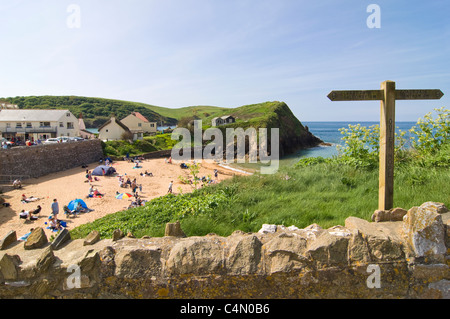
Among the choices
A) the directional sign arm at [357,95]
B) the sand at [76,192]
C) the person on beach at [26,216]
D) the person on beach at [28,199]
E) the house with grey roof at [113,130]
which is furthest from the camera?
the house with grey roof at [113,130]

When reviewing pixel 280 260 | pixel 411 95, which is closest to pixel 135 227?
pixel 280 260

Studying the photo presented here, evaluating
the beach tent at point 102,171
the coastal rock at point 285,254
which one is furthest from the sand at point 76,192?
the coastal rock at point 285,254

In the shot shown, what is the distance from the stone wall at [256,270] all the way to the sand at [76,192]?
33.0ft

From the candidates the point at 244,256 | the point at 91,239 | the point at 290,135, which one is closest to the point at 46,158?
the point at 91,239

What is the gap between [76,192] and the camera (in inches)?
1011

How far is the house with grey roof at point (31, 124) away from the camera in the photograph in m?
50.3

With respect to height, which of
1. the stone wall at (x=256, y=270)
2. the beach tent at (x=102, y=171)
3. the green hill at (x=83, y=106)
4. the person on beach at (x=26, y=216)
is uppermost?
the green hill at (x=83, y=106)

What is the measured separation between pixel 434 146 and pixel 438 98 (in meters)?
4.33

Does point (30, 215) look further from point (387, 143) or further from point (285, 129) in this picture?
point (285, 129)

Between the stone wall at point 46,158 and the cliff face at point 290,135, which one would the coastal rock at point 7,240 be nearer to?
the stone wall at point 46,158

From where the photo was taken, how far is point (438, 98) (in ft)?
18.2

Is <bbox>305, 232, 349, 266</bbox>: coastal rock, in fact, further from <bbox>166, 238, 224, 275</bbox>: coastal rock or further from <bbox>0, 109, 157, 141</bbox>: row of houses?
<bbox>0, 109, 157, 141</bbox>: row of houses
